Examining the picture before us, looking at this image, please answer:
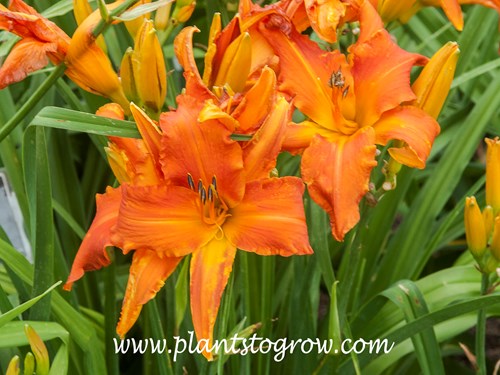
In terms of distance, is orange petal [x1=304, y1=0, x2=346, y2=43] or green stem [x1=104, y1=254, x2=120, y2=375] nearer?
orange petal [x1=304, y1=0, x2=346, y2=43]

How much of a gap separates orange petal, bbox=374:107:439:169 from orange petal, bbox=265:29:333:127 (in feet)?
0.19

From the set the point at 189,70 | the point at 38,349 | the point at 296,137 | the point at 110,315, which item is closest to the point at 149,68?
the point at 189,70

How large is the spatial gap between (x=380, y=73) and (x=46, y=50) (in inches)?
12.0

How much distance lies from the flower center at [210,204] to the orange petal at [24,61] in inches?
6.6

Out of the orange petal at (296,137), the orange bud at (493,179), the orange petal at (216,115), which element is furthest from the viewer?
the orange bud at (493,179)

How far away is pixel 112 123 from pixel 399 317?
1.73ft

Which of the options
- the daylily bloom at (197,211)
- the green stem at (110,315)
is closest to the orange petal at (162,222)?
the daylily bloom at (197,211)

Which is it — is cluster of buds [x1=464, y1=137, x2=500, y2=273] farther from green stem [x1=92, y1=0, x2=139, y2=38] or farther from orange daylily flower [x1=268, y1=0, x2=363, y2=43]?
green stem [x1=92, y1=0, x2=139, y2=38]

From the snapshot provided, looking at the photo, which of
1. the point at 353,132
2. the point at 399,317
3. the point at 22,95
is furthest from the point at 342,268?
the point at 22,95

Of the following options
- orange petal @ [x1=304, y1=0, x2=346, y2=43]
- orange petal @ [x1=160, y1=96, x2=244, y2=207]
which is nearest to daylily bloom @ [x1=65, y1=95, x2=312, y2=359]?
orange petal @ [x1=160, y1=96, x2=244, y2=207]

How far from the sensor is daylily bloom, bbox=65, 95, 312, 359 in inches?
24.7

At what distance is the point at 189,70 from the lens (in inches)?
25.2

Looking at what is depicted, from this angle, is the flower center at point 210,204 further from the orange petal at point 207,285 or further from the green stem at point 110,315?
the green stem at point 110,315

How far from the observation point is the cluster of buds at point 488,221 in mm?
791
